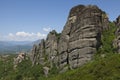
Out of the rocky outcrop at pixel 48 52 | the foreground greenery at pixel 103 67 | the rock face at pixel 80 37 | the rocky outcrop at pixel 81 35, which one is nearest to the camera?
the foreground greenery at pixel 103 67

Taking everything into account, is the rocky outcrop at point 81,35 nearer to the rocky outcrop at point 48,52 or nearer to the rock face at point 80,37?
the rock face at point 80,37

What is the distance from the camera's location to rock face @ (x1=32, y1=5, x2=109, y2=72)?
393 feet

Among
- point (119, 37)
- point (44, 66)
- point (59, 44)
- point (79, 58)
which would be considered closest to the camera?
point (119, 37)

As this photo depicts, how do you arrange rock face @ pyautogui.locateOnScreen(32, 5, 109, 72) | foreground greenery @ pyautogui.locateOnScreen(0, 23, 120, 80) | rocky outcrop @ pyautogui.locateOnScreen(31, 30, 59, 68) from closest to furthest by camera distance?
foreground greenery @ pyautogui.locateOnScreen(0, 23, 120, 80) → rock face @ pyautogui.locateOnScreen(32, 5, 109, 72) → rocky outcrop @ pyautogui.locateOnScreen(31, 30, 59, 68)

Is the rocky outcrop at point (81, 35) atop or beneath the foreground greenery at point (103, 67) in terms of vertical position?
atop

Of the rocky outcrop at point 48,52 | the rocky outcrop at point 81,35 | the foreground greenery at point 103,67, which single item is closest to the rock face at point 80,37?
the rocky outcrop at point 81,35

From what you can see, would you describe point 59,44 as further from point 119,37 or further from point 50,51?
point 119,37

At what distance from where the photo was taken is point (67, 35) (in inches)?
5285

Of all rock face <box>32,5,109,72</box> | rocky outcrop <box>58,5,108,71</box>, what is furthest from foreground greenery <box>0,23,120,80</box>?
rocky outcrop <box>58,5,108,71</box>

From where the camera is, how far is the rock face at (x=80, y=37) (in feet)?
393

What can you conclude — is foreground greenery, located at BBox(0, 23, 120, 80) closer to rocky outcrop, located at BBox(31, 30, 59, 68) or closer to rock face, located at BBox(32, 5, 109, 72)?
rock face, located at BBox(32, 5, 109, 72)

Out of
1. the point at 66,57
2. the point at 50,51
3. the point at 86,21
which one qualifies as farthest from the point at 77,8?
the point at 50,51

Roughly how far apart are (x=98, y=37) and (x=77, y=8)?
2051 cm

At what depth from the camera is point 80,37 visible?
122 m
